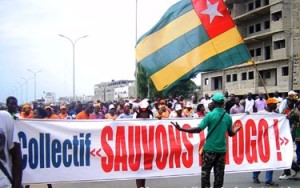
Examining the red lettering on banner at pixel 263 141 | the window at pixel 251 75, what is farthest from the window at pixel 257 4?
the red lettering on banner at pixel 263 141

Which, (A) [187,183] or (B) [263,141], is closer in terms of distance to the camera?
(B) [263,141]

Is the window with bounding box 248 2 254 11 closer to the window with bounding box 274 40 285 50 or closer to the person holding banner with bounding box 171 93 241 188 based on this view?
the window with bounding box 274 40 285 50

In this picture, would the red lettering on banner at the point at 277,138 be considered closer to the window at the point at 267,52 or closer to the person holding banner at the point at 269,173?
the person holding banner at the point at 269,173

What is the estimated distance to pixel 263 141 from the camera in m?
7.88

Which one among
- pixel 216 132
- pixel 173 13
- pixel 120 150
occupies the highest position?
pixel 173 13

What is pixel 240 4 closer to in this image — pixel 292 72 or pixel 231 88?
pixel 231 88

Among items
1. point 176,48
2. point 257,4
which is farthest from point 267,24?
point 176,48

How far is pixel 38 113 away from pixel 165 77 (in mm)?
2868

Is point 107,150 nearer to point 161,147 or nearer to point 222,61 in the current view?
point 161,147

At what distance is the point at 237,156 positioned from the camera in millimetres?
7621

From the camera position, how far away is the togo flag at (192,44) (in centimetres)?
908

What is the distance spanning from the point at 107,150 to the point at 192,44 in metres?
3.53

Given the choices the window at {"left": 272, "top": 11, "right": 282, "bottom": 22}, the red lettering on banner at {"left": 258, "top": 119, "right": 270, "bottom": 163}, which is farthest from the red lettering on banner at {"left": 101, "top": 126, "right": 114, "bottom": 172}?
the window at {"left": 272, "top": 11, "right": 282, "bottom": 22}

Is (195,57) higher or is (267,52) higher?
(267,52)
